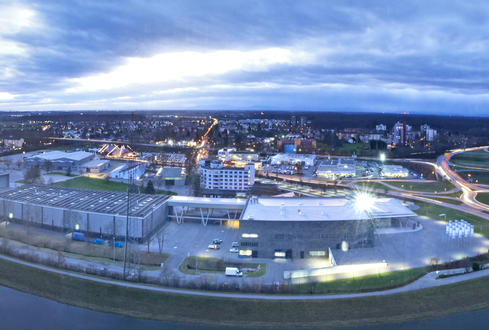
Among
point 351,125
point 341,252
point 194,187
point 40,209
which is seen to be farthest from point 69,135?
point 351,125

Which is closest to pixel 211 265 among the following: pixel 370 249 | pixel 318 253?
pixel 318 253

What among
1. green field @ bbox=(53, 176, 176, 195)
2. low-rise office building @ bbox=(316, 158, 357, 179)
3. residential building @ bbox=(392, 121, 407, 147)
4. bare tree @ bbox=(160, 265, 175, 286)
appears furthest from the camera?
residential building @ bbox=(392, 121, 407, 147)

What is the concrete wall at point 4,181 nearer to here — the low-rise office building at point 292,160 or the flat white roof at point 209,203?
the flat white roof at point 209,203

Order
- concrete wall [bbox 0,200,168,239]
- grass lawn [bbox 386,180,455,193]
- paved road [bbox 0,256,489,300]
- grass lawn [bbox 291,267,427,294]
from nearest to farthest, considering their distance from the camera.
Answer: paved road [bbox 0,256,489,300], grass lawn [bbox 291,267,427,294], concrete wall [bbox 0,200,168,239], grass lawn [bbox 386,180,455,193]

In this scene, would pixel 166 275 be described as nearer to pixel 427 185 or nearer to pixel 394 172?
pixel 427 185

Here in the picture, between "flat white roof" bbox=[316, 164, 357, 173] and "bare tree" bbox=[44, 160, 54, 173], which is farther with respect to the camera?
"flat white roof" bbox=[316, 164, 357, 173]

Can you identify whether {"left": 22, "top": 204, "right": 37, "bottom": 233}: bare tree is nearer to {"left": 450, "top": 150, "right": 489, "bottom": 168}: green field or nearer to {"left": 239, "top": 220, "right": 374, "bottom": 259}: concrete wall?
{"left": 239, "top": 220, "right": 374, "bottom": 259}: concrete wall

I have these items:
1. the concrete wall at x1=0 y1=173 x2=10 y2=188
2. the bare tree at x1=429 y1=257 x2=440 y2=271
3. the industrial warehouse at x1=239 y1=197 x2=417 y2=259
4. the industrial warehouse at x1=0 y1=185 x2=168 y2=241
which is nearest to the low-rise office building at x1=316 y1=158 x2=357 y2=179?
the industrial warehouse at x1=239 y1=197 x2=417 y2=259
